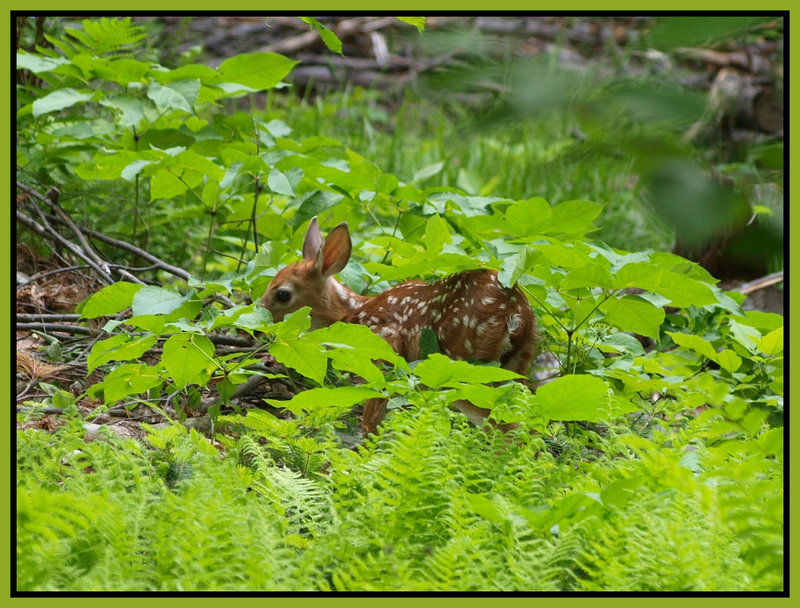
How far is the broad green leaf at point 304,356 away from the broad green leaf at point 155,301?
2.06ft

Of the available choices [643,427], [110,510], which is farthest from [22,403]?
[643,427]

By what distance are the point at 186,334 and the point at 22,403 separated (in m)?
1.05

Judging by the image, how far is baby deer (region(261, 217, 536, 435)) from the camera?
12.6 ft

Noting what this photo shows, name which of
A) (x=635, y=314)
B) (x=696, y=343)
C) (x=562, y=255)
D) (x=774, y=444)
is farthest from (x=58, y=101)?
(x=774, y=444)

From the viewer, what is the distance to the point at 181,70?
4469 millimetres

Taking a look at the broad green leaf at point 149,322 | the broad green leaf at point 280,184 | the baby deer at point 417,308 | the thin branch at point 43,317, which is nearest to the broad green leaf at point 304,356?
the broad green leaf at point 149,322

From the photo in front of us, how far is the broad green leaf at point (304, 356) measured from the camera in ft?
9.49

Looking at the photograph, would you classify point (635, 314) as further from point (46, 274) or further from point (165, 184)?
point (46, 274)

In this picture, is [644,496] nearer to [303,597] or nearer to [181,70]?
[303,597]

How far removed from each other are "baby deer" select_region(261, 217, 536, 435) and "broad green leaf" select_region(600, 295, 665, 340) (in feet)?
1.82

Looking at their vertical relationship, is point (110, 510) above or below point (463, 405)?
above

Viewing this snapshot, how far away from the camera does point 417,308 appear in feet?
13.4

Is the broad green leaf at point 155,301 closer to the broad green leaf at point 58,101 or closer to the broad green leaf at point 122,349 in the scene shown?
the broad green leaf at point 122,349

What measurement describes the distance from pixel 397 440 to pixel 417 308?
1217 millimetres
